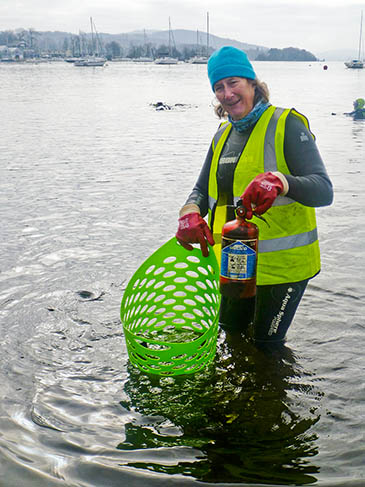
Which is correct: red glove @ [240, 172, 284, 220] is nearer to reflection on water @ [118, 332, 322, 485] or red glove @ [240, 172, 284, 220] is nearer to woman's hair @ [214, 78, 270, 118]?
woman's hair @ [214, 78, 270, 118]

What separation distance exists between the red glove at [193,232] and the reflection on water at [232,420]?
1000mm

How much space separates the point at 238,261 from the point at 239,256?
0.11ft

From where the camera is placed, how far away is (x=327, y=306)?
560 centimetres

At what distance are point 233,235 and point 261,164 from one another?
1.83 ft

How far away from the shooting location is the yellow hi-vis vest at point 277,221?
12.2ft

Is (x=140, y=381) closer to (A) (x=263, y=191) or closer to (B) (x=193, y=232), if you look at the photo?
(B) (x=193, y=232)

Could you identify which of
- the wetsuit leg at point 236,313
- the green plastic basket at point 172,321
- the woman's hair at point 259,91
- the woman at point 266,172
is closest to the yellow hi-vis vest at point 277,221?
the woman at point 266,172

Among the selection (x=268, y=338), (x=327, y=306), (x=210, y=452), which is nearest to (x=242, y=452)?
(x=210, y=452)

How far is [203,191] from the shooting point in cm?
438

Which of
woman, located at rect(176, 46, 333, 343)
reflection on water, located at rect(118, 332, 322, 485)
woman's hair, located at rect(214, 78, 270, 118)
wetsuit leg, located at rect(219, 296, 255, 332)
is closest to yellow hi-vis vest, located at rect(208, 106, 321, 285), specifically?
woman, located at rect(176, 46, 333, 343)

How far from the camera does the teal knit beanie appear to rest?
3.80 m

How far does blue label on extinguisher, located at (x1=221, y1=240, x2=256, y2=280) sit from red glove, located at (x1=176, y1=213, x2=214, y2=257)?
0.98ft

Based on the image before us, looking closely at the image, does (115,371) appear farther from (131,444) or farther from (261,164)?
(261,164)

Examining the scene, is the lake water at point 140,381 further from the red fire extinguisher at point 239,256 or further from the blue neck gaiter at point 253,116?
the blue neck gaiter at point 253,116
